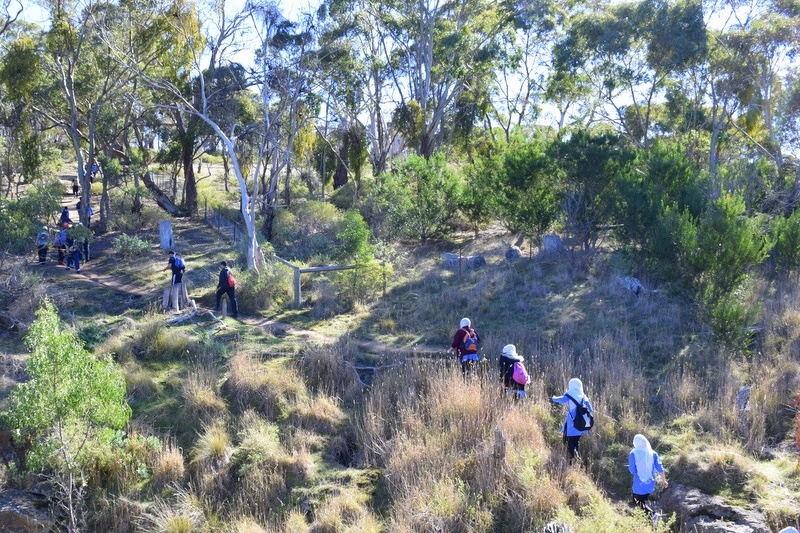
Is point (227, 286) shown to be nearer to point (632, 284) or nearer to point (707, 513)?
point (632, 284)

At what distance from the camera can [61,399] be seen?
8.33 metres

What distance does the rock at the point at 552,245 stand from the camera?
1891cm

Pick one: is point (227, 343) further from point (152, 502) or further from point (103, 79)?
point (103, 79)

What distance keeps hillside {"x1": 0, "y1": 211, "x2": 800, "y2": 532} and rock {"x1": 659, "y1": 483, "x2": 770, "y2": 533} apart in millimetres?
35

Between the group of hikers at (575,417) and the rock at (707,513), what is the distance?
1.02ft

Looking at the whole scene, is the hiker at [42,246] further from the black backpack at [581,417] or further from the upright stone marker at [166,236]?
the black backpack at [581,417]

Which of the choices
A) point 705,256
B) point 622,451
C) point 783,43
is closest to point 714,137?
point 783,43

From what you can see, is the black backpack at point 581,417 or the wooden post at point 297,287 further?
the wooden post at point 297,287

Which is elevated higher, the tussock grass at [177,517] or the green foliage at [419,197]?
the green foliage at [419,197]

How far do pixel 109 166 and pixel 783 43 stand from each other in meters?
25.0

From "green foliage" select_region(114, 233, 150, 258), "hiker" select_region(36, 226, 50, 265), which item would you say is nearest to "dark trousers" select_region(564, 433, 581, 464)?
"green foliage" select_region(114, 233, 150, 258)

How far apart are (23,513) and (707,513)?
355 inches

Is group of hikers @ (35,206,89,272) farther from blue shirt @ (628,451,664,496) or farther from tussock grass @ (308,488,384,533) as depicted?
blue shirt @ (628,451,664,496)

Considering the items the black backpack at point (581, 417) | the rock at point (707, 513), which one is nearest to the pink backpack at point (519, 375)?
the black backpack at point (581, 417)
